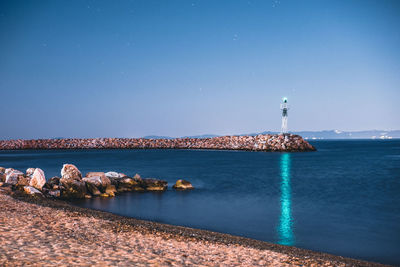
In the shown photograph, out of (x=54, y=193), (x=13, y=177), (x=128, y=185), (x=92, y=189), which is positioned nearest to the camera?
(x=54, y=193)

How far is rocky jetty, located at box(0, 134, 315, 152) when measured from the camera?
8581 centimetres

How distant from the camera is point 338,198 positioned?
23.5 m

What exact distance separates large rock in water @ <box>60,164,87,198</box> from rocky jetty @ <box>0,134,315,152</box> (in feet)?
221

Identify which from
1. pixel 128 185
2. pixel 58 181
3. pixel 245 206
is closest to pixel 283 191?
pixel 245 206

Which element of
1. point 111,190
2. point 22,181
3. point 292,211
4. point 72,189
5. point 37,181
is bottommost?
point 292,211

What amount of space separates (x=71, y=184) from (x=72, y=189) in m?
0.34

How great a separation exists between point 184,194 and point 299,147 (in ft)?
218

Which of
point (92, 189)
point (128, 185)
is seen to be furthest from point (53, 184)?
point (128, 185)

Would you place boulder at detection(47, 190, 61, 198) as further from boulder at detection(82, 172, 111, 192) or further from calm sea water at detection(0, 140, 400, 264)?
boulder at detection(82, 172, 111, 192)

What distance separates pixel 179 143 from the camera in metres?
110

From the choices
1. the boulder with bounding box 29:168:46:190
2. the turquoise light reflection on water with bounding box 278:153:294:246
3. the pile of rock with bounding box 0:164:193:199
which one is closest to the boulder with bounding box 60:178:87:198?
the pile of rock with bounding box 0:164:193:199

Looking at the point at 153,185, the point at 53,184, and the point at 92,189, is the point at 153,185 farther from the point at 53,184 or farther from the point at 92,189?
the point at 53,184

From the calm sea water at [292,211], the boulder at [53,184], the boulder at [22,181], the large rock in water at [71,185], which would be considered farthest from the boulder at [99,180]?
the boulder at [22,181]

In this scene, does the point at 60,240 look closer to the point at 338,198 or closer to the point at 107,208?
the point at 107,208
